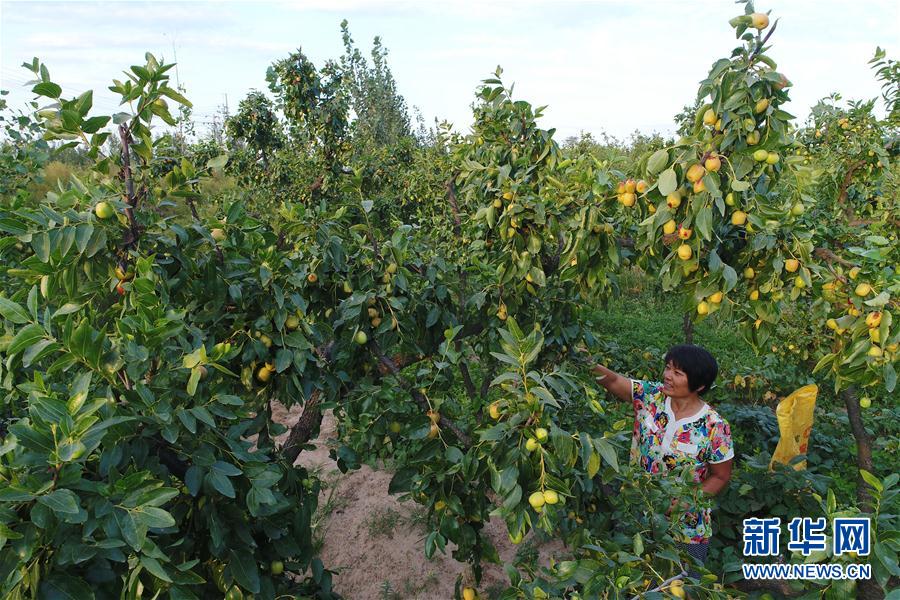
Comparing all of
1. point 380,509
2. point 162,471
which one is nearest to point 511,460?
point 162,471

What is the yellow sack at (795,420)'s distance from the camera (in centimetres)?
286

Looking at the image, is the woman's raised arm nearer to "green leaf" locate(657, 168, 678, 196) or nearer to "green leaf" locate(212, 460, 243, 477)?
"green leaf" locate(657, 168, 678, 196)

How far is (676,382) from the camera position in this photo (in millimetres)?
2213

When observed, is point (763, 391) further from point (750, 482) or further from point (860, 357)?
point (860, 357)

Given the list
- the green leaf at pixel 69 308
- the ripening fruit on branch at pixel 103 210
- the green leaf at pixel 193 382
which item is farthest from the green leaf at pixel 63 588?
the ripening fruit on branch at pixel 103 210

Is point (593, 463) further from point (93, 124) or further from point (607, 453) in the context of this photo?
point (93, 124)

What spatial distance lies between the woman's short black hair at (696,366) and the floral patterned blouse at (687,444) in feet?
0.40

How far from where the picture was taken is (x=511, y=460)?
1.23m

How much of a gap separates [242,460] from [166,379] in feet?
0.85

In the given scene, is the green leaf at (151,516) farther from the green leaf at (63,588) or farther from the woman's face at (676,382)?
the woman's face at (676,382)

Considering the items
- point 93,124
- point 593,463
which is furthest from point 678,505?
point 93,124

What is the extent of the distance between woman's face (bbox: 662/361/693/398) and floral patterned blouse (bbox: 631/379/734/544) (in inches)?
3.5

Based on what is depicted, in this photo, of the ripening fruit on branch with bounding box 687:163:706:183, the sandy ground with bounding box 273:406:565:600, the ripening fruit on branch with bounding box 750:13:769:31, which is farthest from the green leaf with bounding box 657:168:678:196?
the sandy ground with bounding box 273:406:565:600

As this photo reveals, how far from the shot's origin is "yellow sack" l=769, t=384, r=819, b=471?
9.37ft
